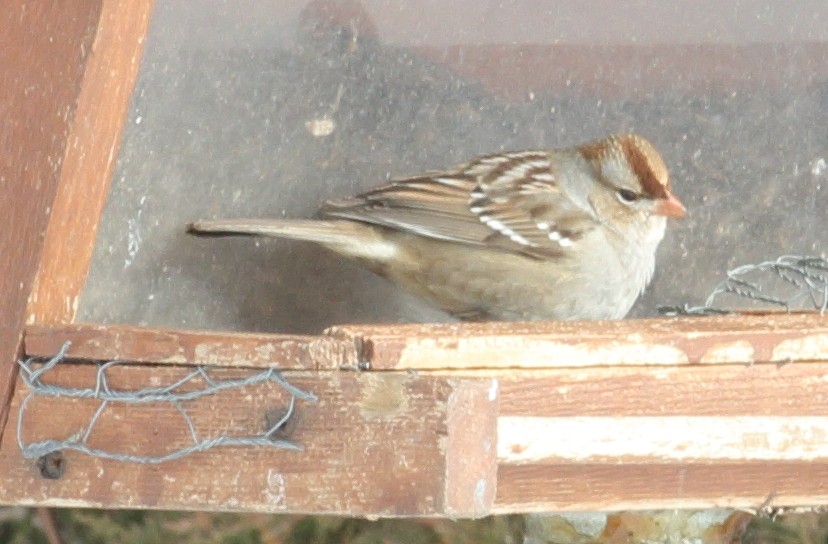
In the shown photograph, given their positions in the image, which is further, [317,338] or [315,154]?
[315,154]

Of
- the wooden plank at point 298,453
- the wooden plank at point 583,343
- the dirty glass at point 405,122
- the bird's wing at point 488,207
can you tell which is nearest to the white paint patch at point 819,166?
the dirty glass at point 405,122

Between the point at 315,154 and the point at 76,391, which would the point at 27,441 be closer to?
the point at 76,391

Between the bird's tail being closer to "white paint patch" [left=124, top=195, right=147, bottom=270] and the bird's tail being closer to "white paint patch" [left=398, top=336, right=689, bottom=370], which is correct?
"white paint patch" [left=124, top=195, right=147, bottom=270]

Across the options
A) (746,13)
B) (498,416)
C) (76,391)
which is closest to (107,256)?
(76,391)

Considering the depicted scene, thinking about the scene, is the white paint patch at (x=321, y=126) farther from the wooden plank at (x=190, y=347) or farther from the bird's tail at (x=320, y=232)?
the wooden plank at (x=190, y=347)

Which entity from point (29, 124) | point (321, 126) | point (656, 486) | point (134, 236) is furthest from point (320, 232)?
point (656, 486)

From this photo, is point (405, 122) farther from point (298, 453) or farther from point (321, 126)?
point (298, 453)

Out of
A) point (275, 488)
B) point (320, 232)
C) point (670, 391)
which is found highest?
point (670, 391)
